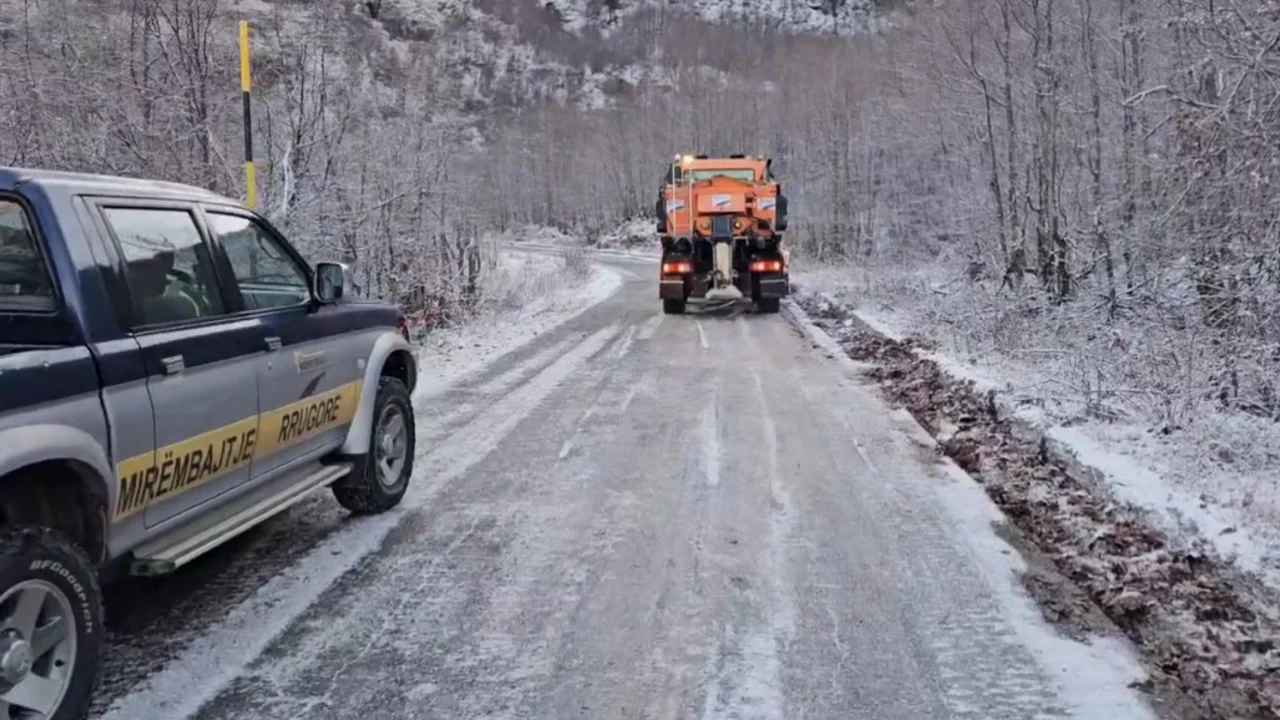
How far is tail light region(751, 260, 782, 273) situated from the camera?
68.6 ft

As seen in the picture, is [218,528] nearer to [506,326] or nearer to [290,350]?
[290,350]

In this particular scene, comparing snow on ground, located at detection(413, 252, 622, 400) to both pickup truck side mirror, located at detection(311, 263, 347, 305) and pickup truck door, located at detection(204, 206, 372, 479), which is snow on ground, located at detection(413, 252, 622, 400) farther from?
pickup truck side mirror, located at detection(311, 263, 347, 305)

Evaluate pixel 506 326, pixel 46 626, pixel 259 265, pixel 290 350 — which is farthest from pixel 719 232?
pixel 46 626

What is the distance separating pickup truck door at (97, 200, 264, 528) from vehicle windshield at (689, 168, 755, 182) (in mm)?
18121

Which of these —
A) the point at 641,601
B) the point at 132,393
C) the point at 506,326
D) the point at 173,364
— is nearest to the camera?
the point at 132,393

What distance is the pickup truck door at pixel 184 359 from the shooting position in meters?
3.95

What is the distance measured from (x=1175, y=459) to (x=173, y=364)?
5862 millimetres

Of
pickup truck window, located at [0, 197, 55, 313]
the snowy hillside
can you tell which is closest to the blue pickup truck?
pickup truck window, located at [0, 197, 55, 313]

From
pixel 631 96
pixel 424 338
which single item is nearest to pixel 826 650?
pixel 424 338

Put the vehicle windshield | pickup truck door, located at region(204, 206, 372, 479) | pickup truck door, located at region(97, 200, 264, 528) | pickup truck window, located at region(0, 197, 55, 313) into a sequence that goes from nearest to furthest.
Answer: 1. pickup truck window, located at region(0, 197, 55, 313)
2. pickup truck door, located at region(97, 200, 264, 528)
3. pickup truck door, located at region(204, 206, 372, 479)
4. the vehicle windshield

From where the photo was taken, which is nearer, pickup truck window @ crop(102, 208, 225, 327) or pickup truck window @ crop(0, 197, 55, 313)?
pickup truck window @ crop(0, 197, 55, 313)

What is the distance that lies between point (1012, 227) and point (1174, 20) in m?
9.41

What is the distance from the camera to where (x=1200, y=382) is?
25.9 ft

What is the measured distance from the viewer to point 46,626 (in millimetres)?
3291
